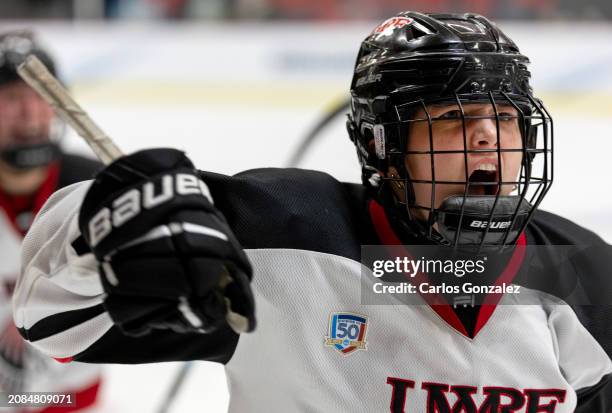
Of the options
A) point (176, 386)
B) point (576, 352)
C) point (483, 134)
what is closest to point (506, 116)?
point (483, 134)

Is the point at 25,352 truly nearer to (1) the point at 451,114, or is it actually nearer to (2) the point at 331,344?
(2) the point at 331,344

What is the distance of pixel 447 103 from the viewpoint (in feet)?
4.47

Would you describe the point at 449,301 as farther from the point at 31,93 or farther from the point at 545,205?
the point at 545,205

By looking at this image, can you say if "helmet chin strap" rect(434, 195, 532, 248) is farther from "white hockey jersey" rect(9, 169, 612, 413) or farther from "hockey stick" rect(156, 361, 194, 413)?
"hockey stick" rect(156, 361, 194, 413)

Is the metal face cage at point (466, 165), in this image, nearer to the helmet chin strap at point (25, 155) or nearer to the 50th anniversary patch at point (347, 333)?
the 50th anniversary patch at point (347, 333)

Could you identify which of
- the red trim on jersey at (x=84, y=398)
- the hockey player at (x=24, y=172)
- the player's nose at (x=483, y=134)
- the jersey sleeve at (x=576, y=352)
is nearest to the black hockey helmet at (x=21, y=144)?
the hockey player at (x=24, y=172)

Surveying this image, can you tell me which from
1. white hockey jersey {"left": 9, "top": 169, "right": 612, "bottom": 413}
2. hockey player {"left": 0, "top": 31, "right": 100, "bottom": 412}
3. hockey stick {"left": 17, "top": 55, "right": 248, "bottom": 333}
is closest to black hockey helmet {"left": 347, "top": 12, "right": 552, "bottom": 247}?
white hockey jersey {"left": 9, "top": 169, "right": 612, "bottom": 413}

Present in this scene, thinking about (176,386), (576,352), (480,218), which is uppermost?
(480,218)

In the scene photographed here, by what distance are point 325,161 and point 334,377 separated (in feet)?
5.66

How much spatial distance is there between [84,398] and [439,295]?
1.59 metres

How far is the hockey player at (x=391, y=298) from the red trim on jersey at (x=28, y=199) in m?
1.38

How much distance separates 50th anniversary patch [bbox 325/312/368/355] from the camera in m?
1.36

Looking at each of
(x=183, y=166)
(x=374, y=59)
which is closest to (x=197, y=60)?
(x=374, y=59)

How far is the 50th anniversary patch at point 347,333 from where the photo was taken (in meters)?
1.36
